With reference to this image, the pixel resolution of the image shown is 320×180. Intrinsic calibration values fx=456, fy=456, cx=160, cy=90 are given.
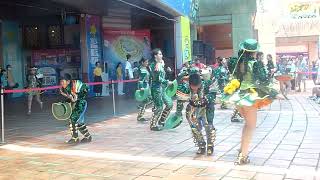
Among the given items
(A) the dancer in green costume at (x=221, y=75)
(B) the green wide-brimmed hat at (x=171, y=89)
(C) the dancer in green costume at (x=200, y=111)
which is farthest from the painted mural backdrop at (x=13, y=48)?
(C) the dancer in green costume at (x=200, y=111)

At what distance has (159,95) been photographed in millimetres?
9672

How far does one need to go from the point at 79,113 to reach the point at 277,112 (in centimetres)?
572

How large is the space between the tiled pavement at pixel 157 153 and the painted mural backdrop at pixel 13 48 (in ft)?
34.8

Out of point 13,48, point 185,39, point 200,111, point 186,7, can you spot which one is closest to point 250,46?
point 200,111

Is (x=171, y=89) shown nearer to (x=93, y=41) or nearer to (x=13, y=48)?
(x=93, y=41)

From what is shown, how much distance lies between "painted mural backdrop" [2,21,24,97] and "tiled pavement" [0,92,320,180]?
10.6 metres

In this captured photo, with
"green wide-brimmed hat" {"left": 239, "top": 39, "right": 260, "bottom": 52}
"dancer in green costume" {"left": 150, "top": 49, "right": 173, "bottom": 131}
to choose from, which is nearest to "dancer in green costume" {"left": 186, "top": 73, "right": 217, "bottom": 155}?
"green wide-brimmed hat" {"left": 239, "top": 39, "right": 260, "bottom": 52}

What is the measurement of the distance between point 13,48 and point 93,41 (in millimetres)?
3862

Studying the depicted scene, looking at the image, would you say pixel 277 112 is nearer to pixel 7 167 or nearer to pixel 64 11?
pixel 7 167

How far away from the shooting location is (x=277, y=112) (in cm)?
1180

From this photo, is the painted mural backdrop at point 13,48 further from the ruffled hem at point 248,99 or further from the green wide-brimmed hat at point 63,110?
the ruffled hem at point 248,99

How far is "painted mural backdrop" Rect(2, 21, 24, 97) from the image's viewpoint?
2086 centimetres

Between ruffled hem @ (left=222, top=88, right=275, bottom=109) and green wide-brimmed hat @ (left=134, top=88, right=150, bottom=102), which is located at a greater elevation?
ruffled hem @ (left=222, top=88, right=275, bottom=109)

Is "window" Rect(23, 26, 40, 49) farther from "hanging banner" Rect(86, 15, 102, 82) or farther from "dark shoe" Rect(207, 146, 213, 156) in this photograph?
"dark shoe" Rect(207, 146, 213, 156)
